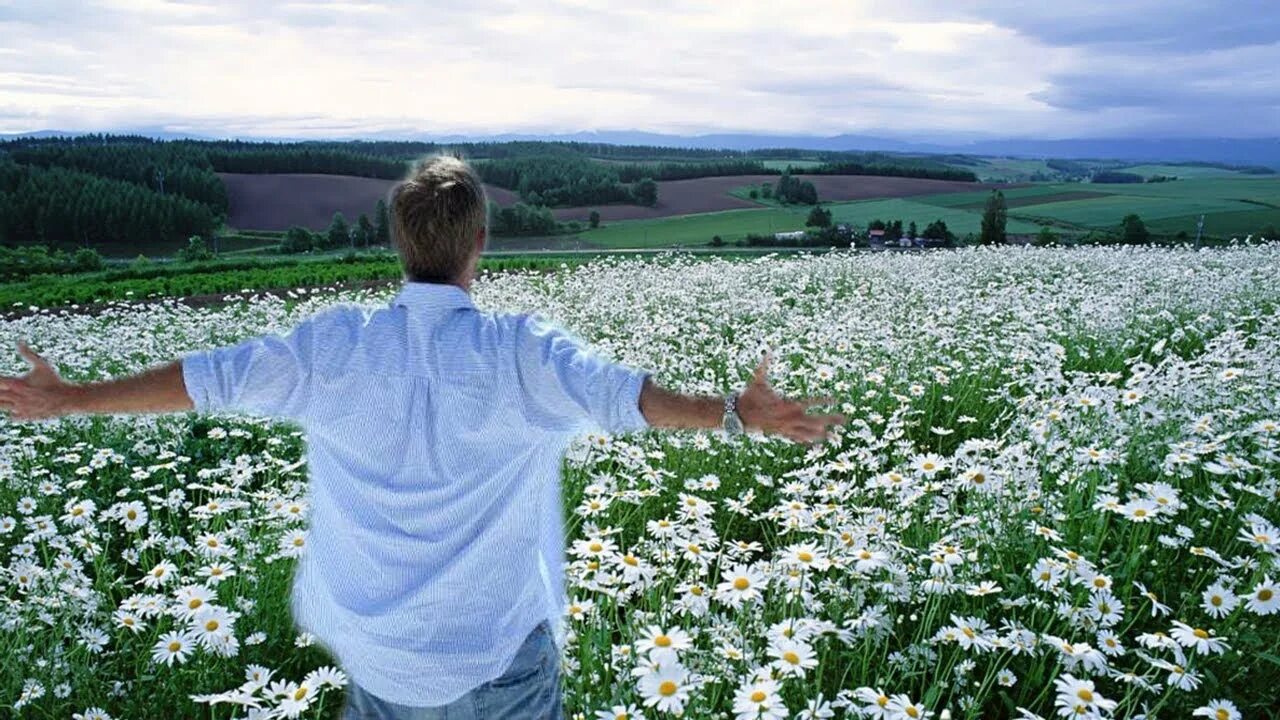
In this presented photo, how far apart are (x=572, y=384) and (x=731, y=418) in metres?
0.38

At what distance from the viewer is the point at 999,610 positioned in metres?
3.98

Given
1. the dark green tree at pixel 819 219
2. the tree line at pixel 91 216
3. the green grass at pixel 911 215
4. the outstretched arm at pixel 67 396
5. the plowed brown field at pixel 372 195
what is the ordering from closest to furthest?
the outstretched arm at pixel 67 396, the dark green tree at pixel 819 219, the green grass at pixel 911 215, the plowed brown field at pixel 372 195, the tree line at pixel 91 216

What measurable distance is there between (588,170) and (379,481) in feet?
129

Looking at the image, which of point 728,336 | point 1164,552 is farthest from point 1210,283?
point 1164,552

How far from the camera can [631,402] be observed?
77.5 inches

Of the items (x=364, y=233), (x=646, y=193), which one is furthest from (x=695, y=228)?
(x=364, y=233)

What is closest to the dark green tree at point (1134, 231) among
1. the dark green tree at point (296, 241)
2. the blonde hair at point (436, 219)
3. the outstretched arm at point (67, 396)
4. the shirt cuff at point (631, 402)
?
the dark green tree at point (296, 241)

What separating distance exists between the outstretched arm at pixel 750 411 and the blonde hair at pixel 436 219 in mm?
541

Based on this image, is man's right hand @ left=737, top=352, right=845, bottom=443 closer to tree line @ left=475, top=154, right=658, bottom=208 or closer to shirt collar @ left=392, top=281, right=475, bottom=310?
shirt collar @ left=392, top=281, right=475, bottom=310

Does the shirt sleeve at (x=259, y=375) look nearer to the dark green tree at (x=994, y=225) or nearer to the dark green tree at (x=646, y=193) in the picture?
the dark green tree at (x=994, y=225)

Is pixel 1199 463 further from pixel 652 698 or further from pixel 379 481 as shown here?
pixel 379 481

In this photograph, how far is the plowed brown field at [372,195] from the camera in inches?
1435

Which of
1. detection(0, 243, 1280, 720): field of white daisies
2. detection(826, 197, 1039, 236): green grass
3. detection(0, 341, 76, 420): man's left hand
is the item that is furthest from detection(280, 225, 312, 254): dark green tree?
detection(0, 341, 76, 420): man's left hand

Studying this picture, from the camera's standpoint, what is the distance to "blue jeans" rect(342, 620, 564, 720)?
207 centimetres
